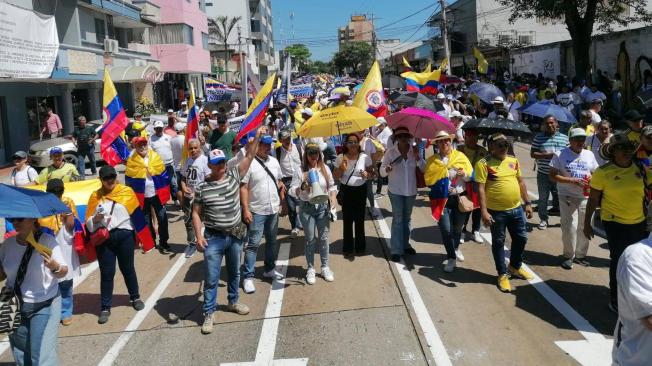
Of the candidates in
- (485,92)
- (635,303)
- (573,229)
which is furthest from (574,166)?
(485,92)

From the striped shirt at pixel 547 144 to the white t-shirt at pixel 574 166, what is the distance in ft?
4.80

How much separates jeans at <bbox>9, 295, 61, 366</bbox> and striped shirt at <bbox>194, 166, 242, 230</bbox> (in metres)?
1.68

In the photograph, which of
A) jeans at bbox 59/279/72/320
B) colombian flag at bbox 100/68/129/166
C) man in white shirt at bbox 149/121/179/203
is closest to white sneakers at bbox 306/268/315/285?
jeans at bbox 59/279/72/320

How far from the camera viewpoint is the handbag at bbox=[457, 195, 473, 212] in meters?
6.40

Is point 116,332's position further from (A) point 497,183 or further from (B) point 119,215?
(A) point 497,183

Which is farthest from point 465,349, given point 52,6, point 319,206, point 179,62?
point 179,62

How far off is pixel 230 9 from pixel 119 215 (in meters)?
75.2

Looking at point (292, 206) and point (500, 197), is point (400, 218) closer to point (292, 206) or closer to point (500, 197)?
point (500, 197)

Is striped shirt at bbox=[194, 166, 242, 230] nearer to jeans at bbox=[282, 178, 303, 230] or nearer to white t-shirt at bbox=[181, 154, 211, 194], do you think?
white t-shirt at bbox=[181, 154, 211, 194]

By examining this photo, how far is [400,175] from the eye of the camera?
Answer: 6.77m

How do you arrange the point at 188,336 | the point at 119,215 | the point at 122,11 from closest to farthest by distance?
1. the point at 188,336
2. the point at 119,215
3. the point at 122,11

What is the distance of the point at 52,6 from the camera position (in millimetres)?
21781

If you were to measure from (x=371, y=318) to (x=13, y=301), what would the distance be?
3113 mm

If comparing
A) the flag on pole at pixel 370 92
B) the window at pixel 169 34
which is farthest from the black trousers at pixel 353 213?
the window at pixel 169 34
